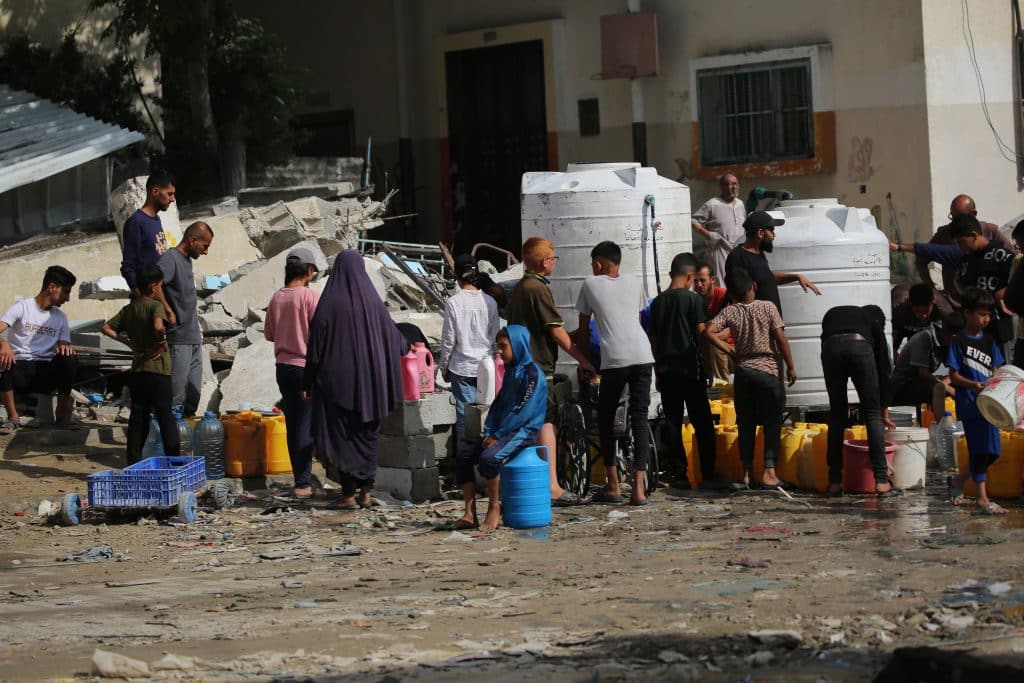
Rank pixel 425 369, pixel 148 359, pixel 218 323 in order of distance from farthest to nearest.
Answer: pixel 218 323, pixel 425 369, pixel 148 359

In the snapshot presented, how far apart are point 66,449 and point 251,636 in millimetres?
6331

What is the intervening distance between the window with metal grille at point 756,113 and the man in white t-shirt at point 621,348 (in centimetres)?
871

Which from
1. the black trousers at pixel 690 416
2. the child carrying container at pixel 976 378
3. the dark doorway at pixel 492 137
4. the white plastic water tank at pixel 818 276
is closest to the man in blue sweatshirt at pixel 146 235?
the black trousers at pixel 690 416

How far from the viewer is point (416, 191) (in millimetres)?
21891

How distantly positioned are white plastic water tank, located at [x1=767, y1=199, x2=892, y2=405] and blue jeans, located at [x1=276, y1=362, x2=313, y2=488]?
387 centimetres

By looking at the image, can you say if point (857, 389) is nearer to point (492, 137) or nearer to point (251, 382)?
point (251, 382)

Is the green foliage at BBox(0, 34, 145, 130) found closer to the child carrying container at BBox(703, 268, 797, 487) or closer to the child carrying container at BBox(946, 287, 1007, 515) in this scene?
the child carrying container at BBox(703, 268, 797, 487)

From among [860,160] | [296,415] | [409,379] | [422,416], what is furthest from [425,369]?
[860,160]

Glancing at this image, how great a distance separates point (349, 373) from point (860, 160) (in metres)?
9.49

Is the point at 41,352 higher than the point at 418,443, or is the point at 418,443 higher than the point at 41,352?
the point at 41,352

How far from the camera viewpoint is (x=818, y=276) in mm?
12523

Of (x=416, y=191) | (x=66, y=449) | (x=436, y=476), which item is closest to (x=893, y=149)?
(x=416, y=191)

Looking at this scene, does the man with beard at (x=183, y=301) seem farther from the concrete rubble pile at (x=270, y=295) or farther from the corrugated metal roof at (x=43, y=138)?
the corrugated metal roof at (x=43, y=138)

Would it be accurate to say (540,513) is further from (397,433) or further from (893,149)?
(893,149)
